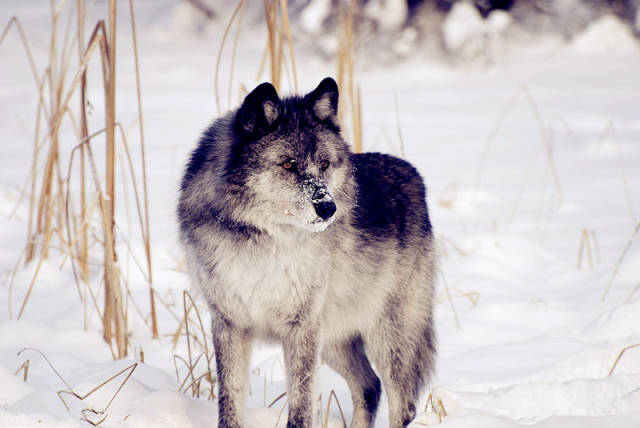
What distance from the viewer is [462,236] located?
5598 mm

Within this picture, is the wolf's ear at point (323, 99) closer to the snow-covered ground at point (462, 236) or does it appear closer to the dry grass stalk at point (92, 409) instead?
the snow-covered ground at point (462, 236)

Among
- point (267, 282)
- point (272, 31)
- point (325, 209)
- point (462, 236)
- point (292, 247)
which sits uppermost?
point (272, 31)

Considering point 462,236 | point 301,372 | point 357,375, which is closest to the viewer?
point 301,372

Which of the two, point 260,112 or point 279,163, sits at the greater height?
point 260,112

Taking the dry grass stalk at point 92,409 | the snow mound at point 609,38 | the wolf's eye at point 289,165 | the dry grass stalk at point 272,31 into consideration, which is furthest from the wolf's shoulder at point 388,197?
the snow mound at point 609,38

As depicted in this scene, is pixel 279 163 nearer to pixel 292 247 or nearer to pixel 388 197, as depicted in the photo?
pixel 292 247

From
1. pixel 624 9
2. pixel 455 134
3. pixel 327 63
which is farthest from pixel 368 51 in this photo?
pixel 624 9

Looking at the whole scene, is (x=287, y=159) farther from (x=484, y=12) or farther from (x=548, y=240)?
(x=484, y=12)

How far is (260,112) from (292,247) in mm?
521

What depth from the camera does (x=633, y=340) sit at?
3.13 meters

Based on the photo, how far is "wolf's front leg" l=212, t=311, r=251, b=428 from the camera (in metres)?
2.52

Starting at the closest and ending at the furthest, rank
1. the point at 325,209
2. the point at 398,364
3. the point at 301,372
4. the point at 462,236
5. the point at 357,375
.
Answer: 1. the point at 325,209
2. the point at 301,372
3. the point at 398,364
4. the point at 357,375
5. the point at 462,236

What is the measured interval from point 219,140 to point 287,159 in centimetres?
35

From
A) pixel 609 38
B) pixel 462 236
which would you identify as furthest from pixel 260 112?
pixel 609 38
